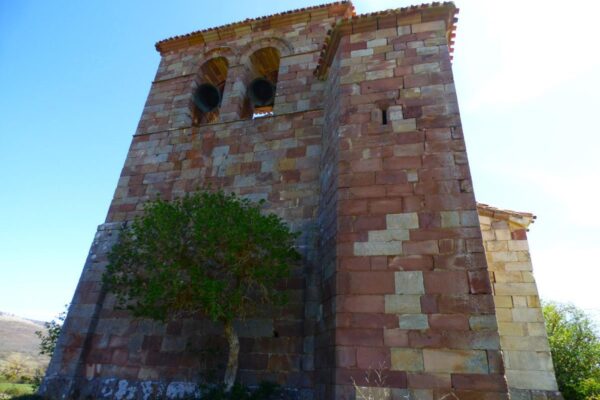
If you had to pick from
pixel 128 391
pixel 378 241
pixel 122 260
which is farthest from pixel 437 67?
pixel 128 391

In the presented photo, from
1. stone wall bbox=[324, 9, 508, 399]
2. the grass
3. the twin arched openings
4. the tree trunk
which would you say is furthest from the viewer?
the twin arched openings

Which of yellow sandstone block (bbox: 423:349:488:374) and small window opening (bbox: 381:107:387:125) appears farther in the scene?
small window opening (bbox: 381:107:387:125)

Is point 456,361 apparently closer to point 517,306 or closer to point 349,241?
point 349,241

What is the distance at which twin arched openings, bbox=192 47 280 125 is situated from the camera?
970 centimetres

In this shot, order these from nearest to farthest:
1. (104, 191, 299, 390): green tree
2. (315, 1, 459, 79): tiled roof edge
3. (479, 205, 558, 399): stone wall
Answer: (104, 191, 299, 390): green tree → (479, 205, 558, 399): stone wall → (315, 1, 459, 79): tiled roof edge

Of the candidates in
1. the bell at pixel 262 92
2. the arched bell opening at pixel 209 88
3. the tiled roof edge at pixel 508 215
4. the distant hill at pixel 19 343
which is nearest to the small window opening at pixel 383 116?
the tiled roof edge at pixel 508 215

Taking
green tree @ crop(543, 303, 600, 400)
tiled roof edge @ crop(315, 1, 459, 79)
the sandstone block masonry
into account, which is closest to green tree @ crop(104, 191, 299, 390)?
the sandstone block masonry

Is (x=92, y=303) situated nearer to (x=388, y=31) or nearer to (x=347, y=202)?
(x=347, y=202)

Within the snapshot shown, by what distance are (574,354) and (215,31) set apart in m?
15.8

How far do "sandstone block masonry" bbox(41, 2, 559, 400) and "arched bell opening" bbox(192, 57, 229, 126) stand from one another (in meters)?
0.87

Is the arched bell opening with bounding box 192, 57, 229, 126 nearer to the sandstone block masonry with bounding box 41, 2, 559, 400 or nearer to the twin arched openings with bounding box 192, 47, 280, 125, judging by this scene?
the twin arched openings with bounding box 192, 47, 280, 125

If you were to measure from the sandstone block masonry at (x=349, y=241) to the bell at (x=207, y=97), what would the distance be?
0.87 m

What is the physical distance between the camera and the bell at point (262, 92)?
32.7 ft

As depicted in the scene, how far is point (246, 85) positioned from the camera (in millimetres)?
9492
